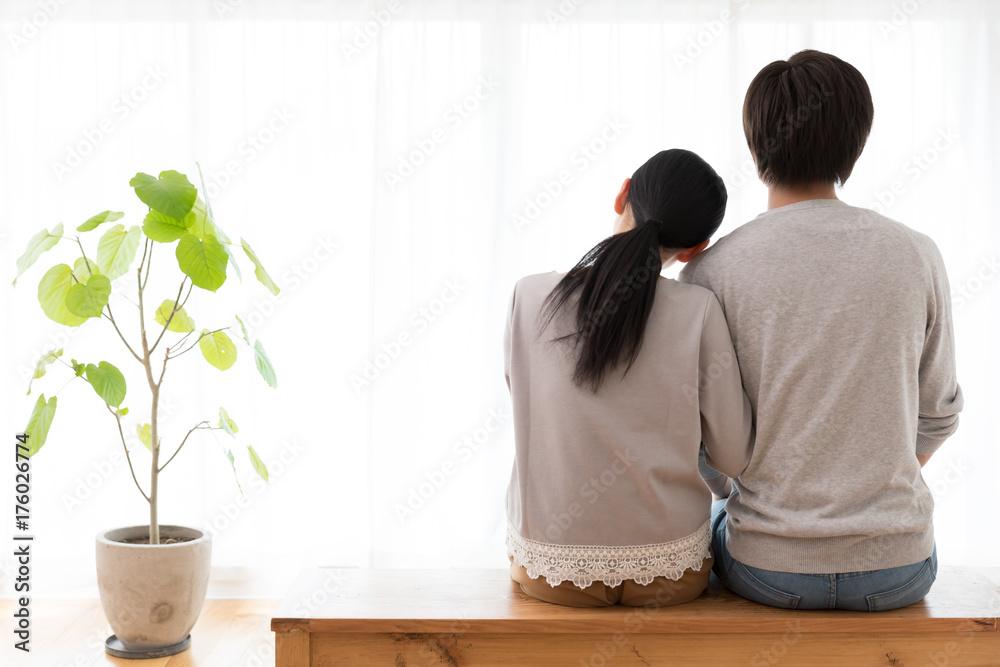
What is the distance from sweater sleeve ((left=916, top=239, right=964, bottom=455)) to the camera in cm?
126

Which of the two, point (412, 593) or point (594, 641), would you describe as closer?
point (594, 641)

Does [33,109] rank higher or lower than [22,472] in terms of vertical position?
higher

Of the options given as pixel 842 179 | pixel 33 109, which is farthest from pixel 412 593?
pixel 33 109

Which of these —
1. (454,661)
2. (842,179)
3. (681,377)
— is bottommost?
(454,661)

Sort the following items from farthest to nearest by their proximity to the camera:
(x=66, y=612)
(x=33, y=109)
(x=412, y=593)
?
(x=33, y=109)
(x=66, y=612)
(x=412, y=593)

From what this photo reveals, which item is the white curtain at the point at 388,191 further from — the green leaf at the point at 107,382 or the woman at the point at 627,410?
the woman at the point at 627,410

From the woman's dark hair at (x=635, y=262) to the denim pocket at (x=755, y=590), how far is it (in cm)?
44

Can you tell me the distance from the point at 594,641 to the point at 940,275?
0.86m

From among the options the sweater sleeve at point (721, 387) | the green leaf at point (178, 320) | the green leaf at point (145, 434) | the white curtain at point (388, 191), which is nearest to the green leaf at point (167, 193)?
the green leaf at point (178, 320)

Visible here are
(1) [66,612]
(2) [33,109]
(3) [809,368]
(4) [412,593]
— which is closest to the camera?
(3) [809,368]

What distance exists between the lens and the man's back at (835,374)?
121cm

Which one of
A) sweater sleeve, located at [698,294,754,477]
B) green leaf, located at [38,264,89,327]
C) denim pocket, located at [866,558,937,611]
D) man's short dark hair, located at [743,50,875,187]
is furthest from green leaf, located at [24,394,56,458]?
denim pocket, located at [866,558,937,611]

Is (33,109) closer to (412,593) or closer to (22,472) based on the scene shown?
(22,472)

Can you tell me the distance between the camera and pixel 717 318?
1.24m
